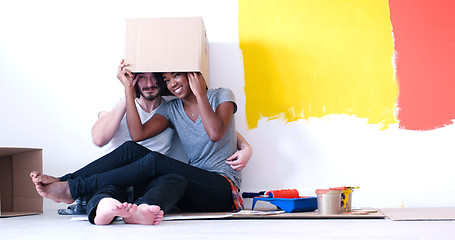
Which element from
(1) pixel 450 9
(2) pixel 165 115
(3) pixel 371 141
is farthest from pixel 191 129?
(1) pixel 450 9

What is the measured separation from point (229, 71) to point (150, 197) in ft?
3.28

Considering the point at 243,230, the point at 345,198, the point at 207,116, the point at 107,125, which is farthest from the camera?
the point at 107,125

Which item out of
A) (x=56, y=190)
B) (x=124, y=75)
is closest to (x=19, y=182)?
(x=56, y=190)

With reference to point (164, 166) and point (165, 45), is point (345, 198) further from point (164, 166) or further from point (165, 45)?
point (165, 45)

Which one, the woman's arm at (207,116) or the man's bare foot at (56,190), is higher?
the woman's arm at (207,116)

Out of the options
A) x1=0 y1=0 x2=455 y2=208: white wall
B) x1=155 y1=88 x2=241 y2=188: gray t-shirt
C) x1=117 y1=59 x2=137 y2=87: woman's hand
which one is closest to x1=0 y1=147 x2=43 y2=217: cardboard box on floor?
x1=0 y1=0 x2=455 y2=208: white wall

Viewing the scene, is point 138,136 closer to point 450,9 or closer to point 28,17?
point 28,17

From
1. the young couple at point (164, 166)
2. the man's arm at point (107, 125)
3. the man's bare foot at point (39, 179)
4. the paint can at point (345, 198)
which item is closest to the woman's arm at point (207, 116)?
the young couple at point (164, 166)

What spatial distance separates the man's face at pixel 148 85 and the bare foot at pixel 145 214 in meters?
0.78

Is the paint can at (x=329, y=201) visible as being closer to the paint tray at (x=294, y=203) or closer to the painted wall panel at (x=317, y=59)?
the paint tray at (x=294, y=203)

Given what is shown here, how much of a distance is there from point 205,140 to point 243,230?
0.77 meters

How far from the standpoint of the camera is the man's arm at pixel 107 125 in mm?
2168

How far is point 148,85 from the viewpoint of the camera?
2.15m

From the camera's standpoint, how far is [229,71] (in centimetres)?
239
